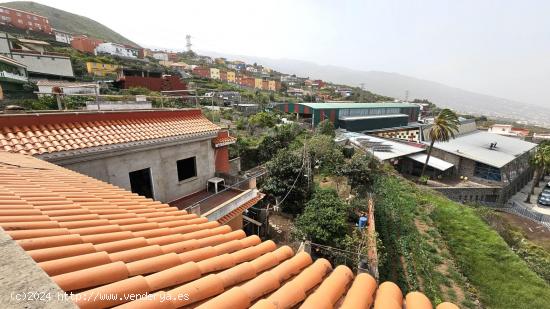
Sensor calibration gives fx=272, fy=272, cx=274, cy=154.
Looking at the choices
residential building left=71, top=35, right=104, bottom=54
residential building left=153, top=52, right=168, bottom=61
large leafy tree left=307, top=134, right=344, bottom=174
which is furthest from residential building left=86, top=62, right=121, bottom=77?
residential building left=153, top=52, right=168, bottom=61

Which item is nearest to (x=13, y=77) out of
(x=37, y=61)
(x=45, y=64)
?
(x=37, y=61)

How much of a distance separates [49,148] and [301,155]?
15.4 meters

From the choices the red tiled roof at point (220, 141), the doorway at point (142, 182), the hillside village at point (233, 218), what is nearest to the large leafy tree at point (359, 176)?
the hillside village at point (233, 218)

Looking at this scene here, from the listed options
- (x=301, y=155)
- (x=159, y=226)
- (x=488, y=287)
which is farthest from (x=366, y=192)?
(x=159, y=226)

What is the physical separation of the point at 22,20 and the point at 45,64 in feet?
192

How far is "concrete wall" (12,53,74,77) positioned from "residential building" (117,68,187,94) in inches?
349

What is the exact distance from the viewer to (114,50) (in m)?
87.6

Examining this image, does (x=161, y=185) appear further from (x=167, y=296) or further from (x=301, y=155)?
(x=301, y=155)

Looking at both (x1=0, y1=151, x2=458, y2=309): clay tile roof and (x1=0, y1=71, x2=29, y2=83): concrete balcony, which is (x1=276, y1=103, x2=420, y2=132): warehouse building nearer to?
(x1=0, y1=71, x2=29, y2=83): concrete balcony

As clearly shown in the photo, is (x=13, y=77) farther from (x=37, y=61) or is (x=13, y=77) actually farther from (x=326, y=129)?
(x=326, y=129)

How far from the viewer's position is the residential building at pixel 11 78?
113ft

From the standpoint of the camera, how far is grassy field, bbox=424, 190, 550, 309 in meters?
12.4

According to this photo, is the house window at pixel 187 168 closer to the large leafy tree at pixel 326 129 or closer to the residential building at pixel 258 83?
the large leafy tree at pixel 326 129

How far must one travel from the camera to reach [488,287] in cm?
1320
